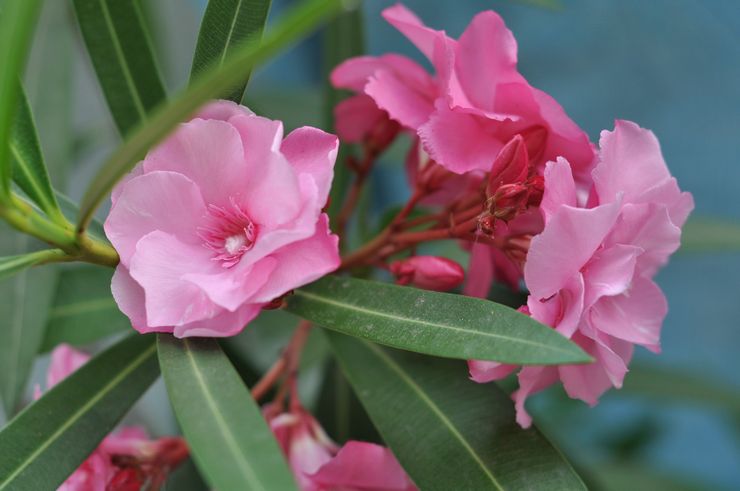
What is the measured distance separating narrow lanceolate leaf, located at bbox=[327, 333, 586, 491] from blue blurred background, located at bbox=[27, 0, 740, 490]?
0.60 metres

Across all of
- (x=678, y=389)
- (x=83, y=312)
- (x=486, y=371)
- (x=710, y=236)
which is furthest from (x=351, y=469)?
(x=678, y=389)

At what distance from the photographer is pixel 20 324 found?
2.59ft

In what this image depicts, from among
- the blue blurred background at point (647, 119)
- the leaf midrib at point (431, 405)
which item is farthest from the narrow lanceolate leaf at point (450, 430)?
the blue blurred background at point (647, 119)

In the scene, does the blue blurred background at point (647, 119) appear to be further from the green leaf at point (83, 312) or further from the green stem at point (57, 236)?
the green stem at point (57, 236)

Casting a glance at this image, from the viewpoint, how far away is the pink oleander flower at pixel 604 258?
20.7 inches

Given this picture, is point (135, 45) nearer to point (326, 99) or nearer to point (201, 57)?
point (201, 57)

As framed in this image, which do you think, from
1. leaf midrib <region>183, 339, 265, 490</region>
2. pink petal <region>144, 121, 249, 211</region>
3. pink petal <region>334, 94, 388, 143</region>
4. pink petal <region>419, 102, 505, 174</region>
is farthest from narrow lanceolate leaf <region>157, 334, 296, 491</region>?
pink petal <region>334, 94, 388, 143</region>

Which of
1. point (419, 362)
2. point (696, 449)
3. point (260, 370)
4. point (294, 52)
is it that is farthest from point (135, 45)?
point (696, 449)

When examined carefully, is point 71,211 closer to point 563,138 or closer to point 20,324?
point 20,324

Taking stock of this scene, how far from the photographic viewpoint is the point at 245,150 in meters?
0.55

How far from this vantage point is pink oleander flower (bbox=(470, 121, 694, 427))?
525mm

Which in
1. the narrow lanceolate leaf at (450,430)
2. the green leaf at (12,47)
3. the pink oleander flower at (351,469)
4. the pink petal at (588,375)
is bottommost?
the pink oleander flower at (351,469)

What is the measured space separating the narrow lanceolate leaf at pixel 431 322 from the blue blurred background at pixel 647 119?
25.8 inches

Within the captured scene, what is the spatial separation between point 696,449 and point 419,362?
143cm
